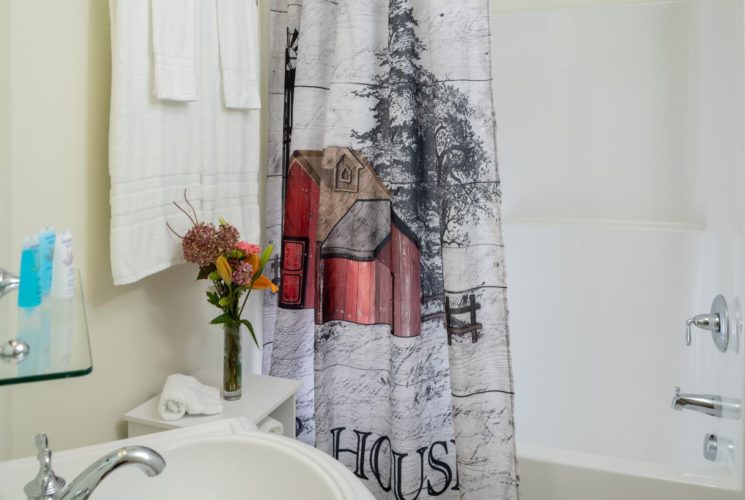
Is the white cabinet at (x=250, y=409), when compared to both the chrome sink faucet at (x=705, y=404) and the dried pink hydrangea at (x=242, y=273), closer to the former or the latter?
the dried pink hydrangea at (x=242, y=273)

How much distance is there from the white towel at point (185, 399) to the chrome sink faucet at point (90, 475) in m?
0.69

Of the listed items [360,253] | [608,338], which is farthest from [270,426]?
[608,338]

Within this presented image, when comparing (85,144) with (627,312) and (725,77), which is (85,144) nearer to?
(725,77)

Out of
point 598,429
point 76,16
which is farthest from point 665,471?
point 76,16

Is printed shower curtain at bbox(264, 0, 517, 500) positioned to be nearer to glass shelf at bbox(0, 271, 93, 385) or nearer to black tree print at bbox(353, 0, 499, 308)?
black tree print at bbox(353, 0, 499, 308)

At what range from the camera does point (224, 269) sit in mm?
1557

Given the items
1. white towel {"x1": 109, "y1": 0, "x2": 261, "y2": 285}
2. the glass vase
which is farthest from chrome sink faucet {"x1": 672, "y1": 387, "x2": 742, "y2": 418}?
white towel {"x1": 109, "y1": 0, "x2": 261, "y2": 285}

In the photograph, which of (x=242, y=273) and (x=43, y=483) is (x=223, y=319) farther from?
(x=43, y=483)

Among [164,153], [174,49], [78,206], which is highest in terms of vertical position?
[174,49]

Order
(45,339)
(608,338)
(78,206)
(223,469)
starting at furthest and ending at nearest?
1. (608,338)
2. (78,206)
3. (223,469)
4. (45,339)

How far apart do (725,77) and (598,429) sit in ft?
4.27

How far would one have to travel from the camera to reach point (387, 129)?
1854mm

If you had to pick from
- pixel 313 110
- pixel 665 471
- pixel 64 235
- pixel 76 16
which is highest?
pixel 76 16

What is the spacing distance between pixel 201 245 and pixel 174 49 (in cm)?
43
